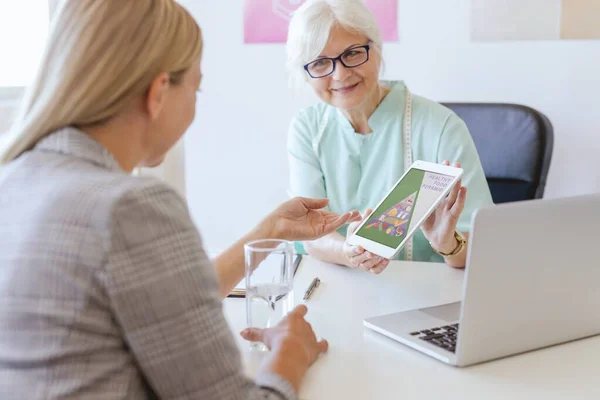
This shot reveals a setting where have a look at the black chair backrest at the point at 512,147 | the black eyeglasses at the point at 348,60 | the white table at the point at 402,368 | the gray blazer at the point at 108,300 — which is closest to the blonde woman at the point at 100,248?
the gray blazer at the point at 108,300

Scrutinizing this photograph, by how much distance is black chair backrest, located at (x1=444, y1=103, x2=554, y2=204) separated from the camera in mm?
2035

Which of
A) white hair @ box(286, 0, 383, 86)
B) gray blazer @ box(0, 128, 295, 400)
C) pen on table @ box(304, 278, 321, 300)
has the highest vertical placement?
white hair @ box(286, 0, 383, 86)

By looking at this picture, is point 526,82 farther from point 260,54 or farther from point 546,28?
point 260,54

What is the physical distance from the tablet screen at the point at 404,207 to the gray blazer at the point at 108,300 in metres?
0.65

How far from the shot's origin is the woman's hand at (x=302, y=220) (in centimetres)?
154

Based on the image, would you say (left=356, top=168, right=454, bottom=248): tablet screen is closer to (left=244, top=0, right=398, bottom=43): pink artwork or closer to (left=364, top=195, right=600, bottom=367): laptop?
(left=364, top=195, right=600, bottom=367): laptop

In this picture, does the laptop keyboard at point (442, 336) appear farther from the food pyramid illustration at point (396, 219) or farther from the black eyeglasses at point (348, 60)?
the black eyeglasses at point (348, 60)

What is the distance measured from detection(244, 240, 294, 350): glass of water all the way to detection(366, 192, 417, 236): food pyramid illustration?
26 cm

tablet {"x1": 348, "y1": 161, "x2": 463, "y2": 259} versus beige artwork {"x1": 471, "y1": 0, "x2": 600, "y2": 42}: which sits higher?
beige artwork {"x1": 471, "y1": 0, "x2": 600, "y2": 42}

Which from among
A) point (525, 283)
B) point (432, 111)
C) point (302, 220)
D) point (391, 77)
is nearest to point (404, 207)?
point (302, 220)

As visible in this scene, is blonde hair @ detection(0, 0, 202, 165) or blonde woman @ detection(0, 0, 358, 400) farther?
blonde hair @ detection(0, 0, 202, 165)

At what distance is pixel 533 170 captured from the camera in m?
2.04

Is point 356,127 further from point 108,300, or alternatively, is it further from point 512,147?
point 108,300

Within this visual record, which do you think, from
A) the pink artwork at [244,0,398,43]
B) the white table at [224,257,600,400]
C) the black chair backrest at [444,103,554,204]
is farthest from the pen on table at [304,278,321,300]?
the pink artwork at [244,0,398,43]
